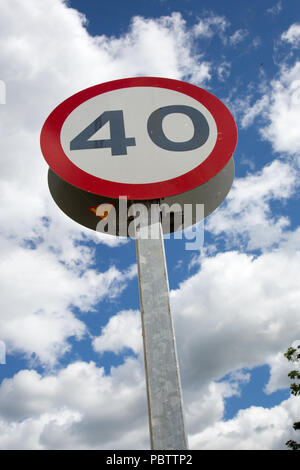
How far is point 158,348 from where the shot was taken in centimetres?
414

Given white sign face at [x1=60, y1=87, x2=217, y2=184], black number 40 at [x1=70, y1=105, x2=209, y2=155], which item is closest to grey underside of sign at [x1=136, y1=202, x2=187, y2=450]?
white sign face at [x1=60, y1=87, x2=217, y2=184]

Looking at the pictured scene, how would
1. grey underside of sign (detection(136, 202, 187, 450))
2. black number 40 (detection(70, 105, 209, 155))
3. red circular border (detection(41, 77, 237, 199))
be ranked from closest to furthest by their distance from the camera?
grey underside of sign (detection(136, 202, 187, 450)) → red circular border (detection(41, 77, 237, 199)) → black number 40 (detection(70, 105, 209, 155))

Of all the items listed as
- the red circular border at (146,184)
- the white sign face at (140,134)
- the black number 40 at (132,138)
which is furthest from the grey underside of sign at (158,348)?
the black number 40 at (132,138)

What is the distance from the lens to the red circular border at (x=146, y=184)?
500 centimetres

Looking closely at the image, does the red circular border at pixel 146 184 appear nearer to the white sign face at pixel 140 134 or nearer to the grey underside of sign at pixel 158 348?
the white sign face at pixel 140 134

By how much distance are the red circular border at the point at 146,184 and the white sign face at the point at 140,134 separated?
8cm

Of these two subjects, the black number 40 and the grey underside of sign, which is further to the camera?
the black number 40

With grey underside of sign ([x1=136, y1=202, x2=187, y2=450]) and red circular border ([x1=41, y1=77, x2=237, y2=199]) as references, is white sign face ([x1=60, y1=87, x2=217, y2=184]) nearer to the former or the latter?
red circular border ([x1=41, y1=77, x2=237, y2=199])

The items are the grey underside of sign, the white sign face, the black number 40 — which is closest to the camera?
the grey underside of sign

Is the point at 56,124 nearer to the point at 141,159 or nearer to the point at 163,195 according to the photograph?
the point at 141,159

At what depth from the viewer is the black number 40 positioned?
212 inches

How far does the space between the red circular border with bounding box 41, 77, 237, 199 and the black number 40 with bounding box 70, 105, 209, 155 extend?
0.24 meters
